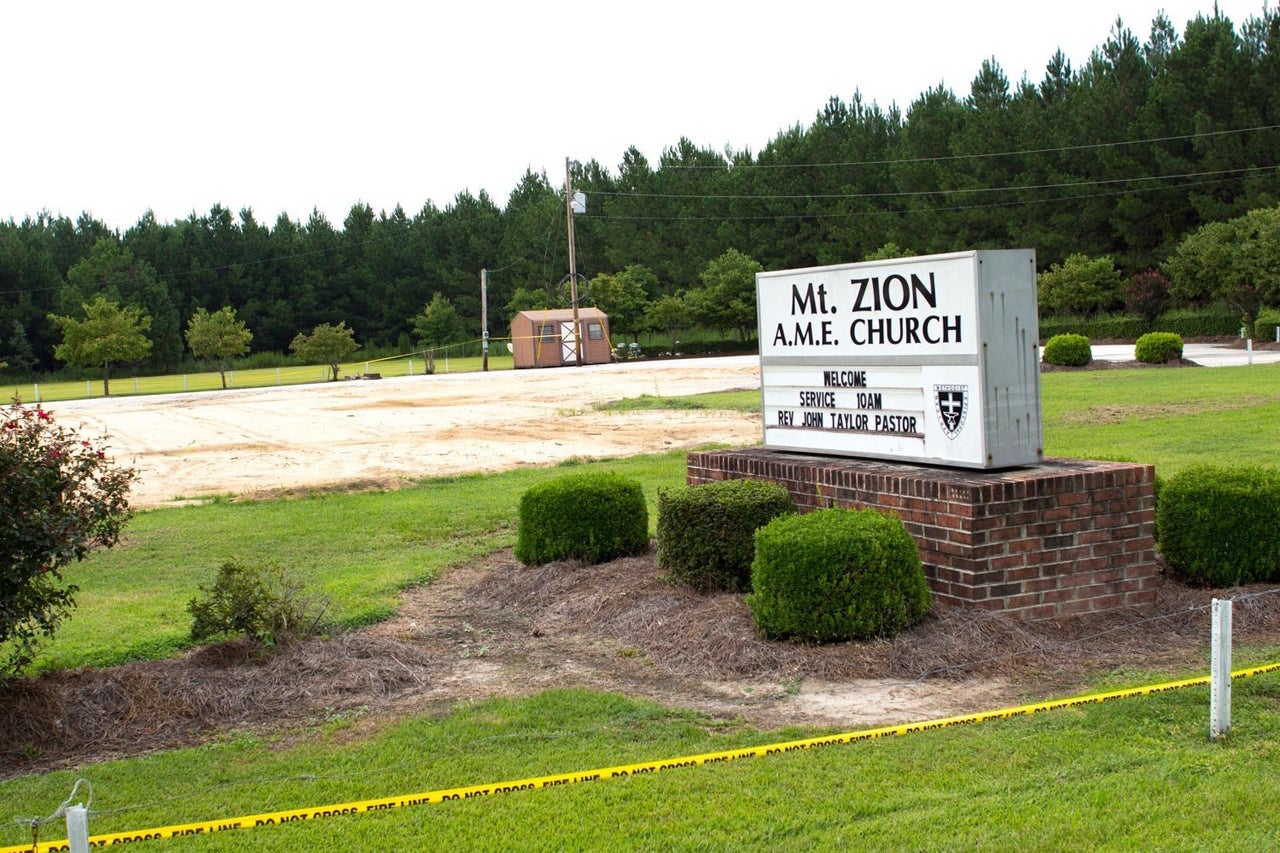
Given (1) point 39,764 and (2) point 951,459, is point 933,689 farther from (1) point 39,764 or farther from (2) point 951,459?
(1) point 39,764

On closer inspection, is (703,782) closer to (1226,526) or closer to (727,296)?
(1226,526)

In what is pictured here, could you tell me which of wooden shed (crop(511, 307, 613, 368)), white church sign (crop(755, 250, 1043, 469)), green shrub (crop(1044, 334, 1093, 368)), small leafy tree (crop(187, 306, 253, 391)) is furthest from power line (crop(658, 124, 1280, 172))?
white church sign (crop(755, 250, 1043, 469))

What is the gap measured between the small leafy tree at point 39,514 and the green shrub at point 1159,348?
31759 mm

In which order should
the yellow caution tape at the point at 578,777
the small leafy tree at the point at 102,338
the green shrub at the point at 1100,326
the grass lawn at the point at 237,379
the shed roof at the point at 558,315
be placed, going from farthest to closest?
the shed roof at the point at 558,315, the grass lawn at the point at 237,379, the small leafy tree at the point at 102,338, the green shrub at the point at 1100,326, the yellow caution tape at the point at 578,777

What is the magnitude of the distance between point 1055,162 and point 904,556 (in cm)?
5993

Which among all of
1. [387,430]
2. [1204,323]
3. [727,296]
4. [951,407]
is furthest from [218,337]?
[951,407]

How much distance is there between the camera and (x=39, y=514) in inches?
227

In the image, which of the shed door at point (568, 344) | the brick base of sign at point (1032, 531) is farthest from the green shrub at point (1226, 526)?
the shed door at point (568, 344)

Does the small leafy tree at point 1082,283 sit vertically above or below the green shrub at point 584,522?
above

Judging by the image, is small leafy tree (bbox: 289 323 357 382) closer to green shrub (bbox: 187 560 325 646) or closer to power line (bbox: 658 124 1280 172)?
power line (bbox: 658 124 1280 172)

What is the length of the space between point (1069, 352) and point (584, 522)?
87.6 ft

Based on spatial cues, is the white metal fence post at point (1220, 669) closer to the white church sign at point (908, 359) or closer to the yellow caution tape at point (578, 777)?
the yellow caution tape at point (578, 777)

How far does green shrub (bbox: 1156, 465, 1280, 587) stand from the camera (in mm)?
7703

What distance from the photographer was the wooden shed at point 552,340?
60062 millimetres
